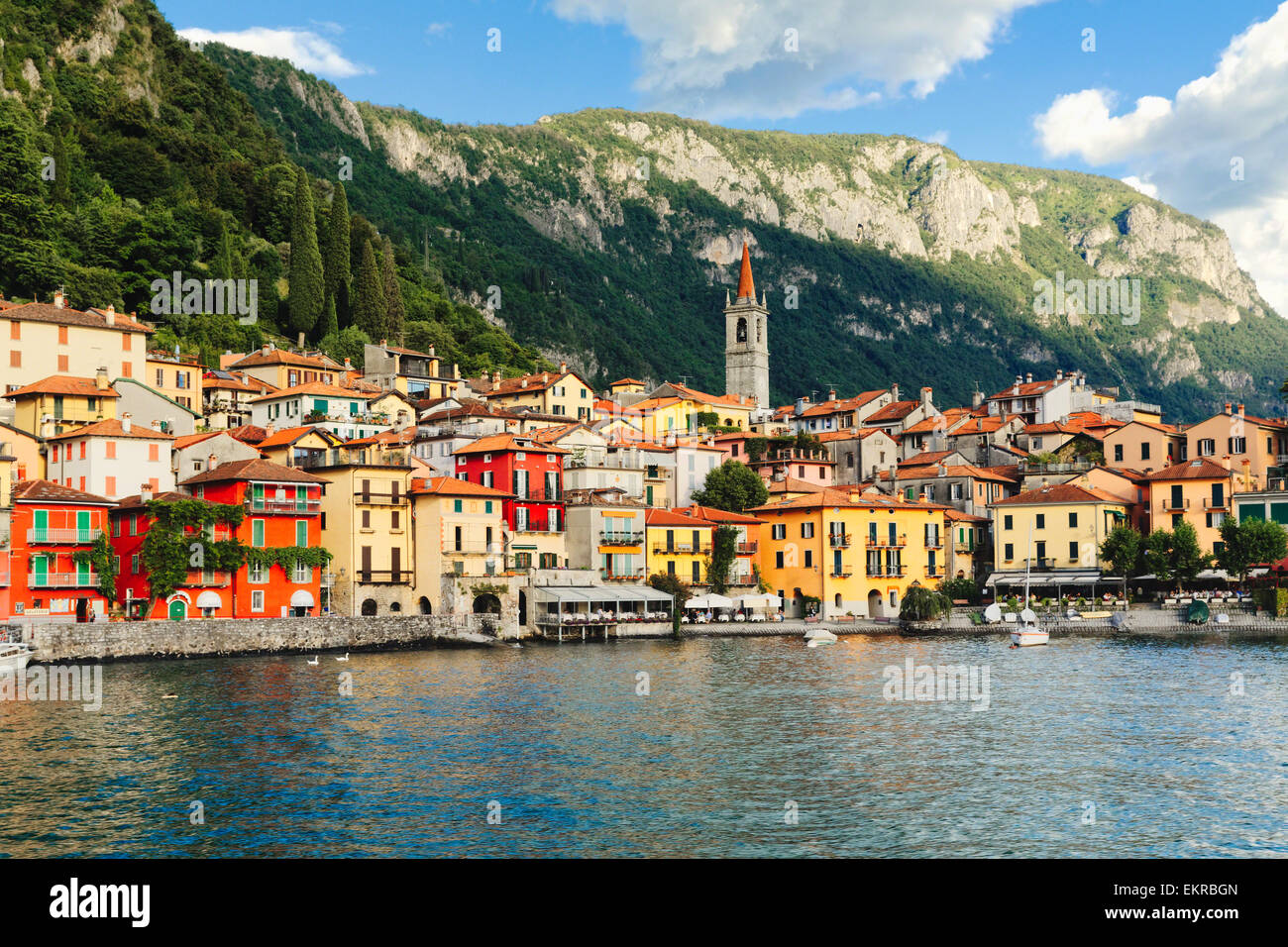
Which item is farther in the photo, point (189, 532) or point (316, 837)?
point (189, 532)

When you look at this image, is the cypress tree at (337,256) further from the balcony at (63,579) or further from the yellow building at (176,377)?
the balcony at (63,579)

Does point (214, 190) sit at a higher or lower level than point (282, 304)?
higher

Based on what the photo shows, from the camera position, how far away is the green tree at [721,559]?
79.6 metres

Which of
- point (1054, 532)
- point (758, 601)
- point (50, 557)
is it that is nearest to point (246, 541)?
point (50, 557)

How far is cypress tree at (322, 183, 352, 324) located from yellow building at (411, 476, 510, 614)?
57.7 m

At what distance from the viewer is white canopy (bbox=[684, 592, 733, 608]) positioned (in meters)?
75.8

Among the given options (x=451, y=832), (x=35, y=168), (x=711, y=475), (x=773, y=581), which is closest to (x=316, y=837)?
(x=451, y=832)

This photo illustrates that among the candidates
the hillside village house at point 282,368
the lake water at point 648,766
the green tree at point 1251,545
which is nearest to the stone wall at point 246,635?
the lake water at point 648,766

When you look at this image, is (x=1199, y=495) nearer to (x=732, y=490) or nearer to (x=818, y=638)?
(x=732, y=490)

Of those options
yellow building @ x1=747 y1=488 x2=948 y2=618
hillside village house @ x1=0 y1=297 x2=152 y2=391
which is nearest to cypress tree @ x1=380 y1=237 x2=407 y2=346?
hillside village house @ x1=0 y1=297 x2=152 y2=391
